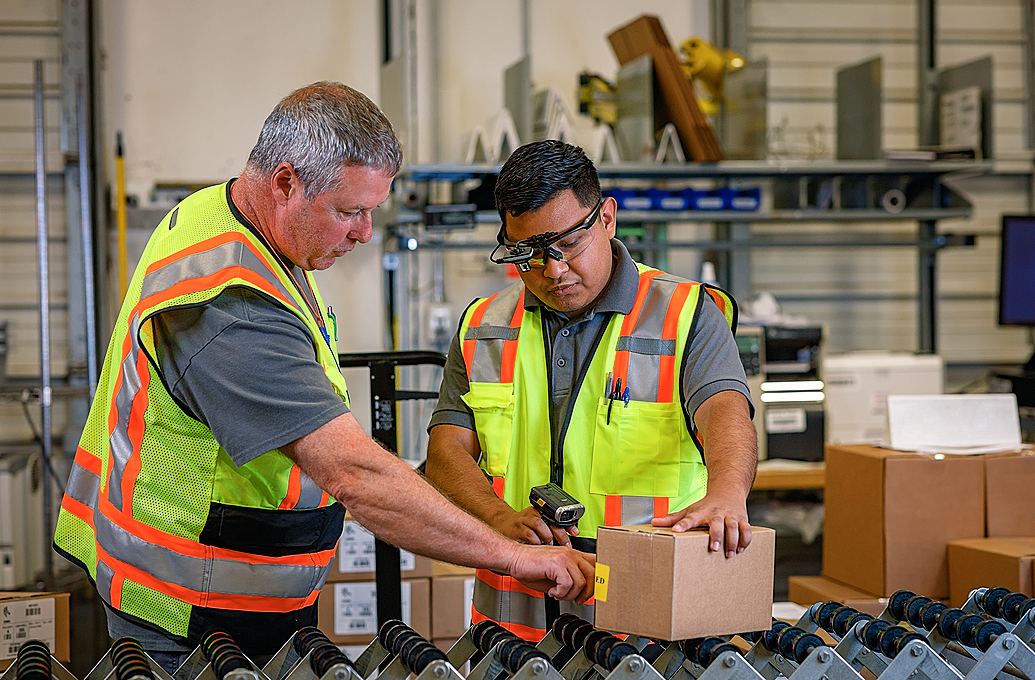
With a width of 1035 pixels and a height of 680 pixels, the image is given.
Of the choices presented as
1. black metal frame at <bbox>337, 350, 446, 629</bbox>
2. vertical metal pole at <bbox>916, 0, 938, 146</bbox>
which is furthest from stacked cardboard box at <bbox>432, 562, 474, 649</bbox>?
vertical metal pole at <bbox>916, 0, 938, 146</bbox>

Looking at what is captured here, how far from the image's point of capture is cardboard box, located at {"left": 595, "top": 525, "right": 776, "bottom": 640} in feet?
4.99

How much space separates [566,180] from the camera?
195 cm

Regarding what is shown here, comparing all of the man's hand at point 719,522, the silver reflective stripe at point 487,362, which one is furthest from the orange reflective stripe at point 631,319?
the man's hand at point 719,522

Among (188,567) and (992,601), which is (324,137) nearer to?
(188,567)

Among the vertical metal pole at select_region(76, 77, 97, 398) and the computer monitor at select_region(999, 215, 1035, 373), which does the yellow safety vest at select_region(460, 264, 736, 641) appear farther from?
the computer monitor at select_region(999, 215, 1035, 373)

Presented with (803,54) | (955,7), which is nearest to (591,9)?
(803,54)

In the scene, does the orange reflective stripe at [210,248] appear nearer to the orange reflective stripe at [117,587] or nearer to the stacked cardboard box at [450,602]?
the orange reflective stripe at [117,587]

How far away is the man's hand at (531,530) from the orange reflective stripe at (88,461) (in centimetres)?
63

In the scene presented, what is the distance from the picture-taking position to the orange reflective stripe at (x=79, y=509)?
172 centimetres

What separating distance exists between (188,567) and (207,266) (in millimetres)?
430

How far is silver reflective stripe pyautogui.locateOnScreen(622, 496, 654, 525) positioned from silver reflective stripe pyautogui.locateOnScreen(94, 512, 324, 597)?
1.89ft

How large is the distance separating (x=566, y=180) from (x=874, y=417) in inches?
120

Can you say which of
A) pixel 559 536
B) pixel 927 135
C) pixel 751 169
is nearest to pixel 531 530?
pixel 559 536

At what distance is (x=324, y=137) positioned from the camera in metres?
1.53
